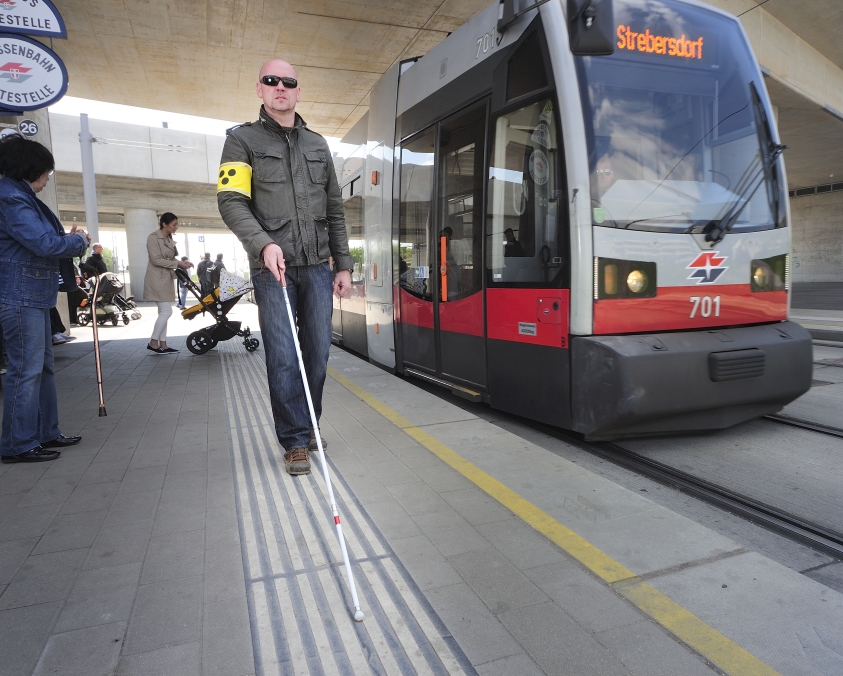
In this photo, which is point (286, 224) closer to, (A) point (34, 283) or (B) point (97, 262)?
(A) point (34, 283)

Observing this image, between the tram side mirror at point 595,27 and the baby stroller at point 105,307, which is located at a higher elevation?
the tram side mirror at point 595,27

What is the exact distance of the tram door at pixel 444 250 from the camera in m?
4.59

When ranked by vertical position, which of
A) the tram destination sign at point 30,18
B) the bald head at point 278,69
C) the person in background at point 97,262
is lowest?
the person in background at point 97,262

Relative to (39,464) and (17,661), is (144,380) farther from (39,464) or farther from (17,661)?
(17,661)

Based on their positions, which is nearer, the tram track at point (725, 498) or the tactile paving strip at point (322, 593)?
the tactile paving strip at point (322, 593)

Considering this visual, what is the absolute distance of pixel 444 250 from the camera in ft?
16.6

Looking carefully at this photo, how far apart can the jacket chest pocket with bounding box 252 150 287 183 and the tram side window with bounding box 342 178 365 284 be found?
169 inches

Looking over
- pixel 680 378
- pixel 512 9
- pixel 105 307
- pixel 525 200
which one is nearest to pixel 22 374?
pixel 525 200

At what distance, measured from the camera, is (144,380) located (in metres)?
6.42

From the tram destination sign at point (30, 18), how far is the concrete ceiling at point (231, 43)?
186 inches

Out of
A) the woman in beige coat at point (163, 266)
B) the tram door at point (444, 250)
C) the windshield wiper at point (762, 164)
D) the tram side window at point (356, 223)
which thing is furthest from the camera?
the woman in beige coat at point (163, 266)

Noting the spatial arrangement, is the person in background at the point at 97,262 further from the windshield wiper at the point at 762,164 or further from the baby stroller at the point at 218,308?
the windshield wiper at the point at 762,164

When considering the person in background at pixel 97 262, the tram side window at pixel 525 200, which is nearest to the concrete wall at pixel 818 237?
the person in background at pixel 97 262

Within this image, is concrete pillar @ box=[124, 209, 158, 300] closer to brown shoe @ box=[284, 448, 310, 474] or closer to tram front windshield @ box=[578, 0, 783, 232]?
brown shoe @ box=[284, 448, 310, 474]
